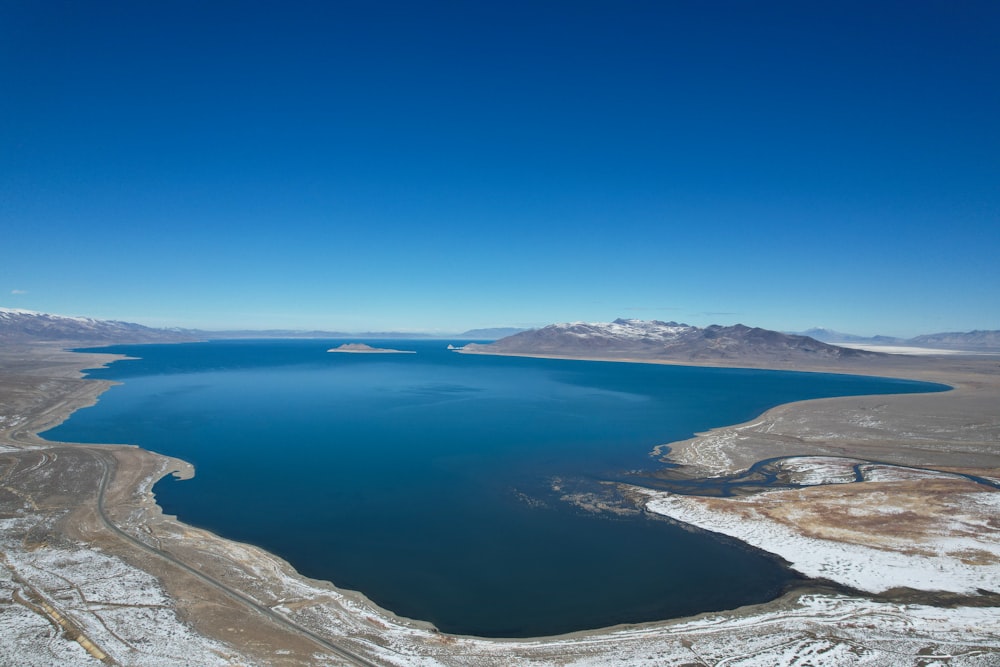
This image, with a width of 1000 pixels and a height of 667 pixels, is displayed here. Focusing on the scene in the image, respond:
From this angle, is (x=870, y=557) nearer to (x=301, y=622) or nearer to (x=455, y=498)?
(x=455, y=498)

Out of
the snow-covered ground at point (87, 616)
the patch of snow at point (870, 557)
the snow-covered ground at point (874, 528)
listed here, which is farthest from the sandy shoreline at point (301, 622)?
the snow-covered ground at point (874, 528)

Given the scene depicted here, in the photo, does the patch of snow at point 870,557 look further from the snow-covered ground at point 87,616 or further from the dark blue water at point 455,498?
the snow-covered ground at point 87,616

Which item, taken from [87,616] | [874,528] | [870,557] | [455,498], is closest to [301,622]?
[87,616]

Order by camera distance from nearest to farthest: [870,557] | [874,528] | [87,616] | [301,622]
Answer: [87,616], [301,622], [870,557], [874,528]

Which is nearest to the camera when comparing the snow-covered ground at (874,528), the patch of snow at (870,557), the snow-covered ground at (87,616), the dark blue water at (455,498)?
the snow-covered ground at (87,616)

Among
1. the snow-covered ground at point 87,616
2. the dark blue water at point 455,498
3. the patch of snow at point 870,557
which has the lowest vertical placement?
the dark blue water at point 455,498

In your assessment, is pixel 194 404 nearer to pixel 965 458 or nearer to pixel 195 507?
pixel 195 507

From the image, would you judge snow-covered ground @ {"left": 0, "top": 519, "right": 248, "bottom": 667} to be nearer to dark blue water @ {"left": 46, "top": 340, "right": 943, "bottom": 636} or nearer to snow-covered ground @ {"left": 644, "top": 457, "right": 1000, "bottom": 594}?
dark blue water @ {"left": 46, "top": 340, "right": 943, "bottom": 636}

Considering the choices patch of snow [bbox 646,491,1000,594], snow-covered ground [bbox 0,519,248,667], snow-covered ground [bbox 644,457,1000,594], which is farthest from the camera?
snow-covered ground [bbox 644,457,1000,594]

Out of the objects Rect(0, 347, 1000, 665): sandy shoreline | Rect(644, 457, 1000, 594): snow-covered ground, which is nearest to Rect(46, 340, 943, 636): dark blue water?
Rect(0, 347, 1000, 665): sandy shoreline
